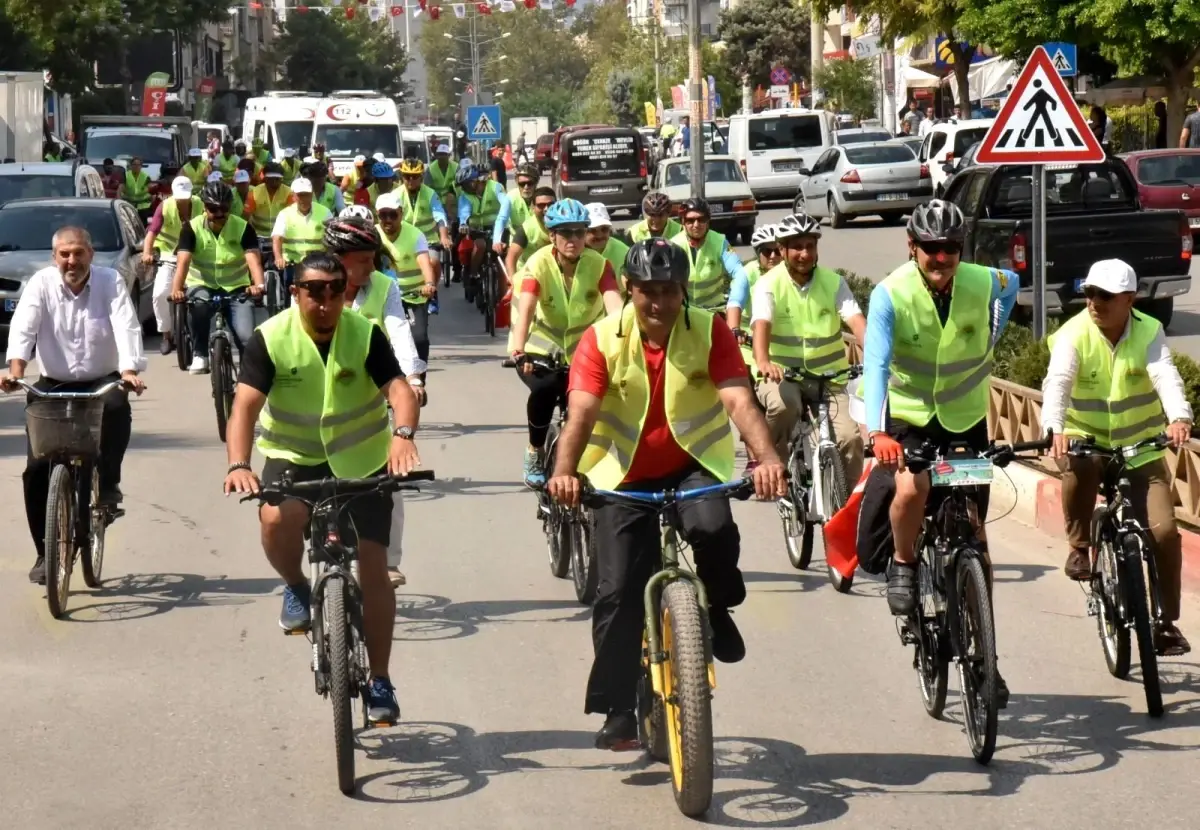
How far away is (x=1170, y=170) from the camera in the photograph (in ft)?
92.8

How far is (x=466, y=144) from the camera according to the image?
67375 mm

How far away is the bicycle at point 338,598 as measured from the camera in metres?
6.32

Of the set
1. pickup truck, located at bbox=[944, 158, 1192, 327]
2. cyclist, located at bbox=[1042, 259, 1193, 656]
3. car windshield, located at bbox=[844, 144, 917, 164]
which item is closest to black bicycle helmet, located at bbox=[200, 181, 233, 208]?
pickup truck, located at bbox=[944, 158, 1192, 327]


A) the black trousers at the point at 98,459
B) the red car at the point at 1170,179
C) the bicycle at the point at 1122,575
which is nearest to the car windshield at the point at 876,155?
Answer: the red car at the point at 1170,179

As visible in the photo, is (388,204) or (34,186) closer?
(388,204)

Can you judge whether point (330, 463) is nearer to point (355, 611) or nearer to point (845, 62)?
point (355, 611)

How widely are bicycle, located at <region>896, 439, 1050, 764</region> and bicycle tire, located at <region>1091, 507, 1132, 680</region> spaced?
0.63 m

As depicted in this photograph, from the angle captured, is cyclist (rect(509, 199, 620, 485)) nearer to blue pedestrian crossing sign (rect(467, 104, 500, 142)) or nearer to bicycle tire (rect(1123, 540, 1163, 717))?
bicycle tire (rect(1123, 540, 1163, 717))

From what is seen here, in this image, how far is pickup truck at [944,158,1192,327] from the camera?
1841cm

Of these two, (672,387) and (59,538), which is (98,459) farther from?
(672,387)

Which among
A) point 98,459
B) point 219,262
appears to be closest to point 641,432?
point 98,459

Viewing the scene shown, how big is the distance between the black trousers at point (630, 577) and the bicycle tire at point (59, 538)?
3340 mm

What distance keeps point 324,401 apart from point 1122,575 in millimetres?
2808

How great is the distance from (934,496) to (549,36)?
181 m
